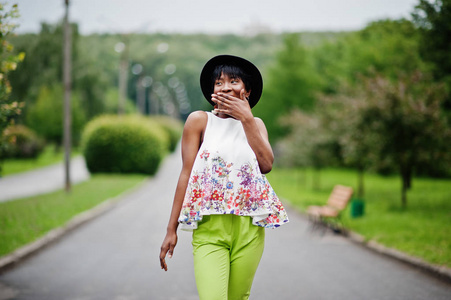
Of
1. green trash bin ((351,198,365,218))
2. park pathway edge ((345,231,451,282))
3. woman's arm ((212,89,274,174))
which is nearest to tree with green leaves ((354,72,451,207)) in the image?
green trash bin ((351,198,365,218))

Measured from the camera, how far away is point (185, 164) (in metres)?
2.93

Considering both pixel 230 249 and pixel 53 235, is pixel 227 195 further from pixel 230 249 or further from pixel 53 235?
pixel 53 235

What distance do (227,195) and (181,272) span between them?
14.1 feet

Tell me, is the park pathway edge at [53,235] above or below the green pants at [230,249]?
below

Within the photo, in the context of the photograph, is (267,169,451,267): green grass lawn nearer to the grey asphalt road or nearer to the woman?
the grey asphalt road

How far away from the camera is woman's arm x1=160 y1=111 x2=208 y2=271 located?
2.89 meters

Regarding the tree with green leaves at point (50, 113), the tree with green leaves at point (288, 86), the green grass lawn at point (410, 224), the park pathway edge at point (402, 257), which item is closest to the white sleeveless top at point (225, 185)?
the park pathway edge at point (402, 257)

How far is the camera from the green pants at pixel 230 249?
2770mm

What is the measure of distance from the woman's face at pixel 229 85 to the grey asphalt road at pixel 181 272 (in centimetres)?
320

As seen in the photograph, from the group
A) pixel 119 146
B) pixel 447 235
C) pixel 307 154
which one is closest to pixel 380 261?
pixel 447 235

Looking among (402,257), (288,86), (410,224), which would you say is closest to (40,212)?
(402,257)

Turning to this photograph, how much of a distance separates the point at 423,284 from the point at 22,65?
47774mm

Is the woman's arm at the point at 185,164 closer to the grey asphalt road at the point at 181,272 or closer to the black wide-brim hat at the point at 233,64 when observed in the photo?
the black wide-brim hat at the point at 233,64

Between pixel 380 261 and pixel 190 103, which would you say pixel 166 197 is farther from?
pixel 190 103
